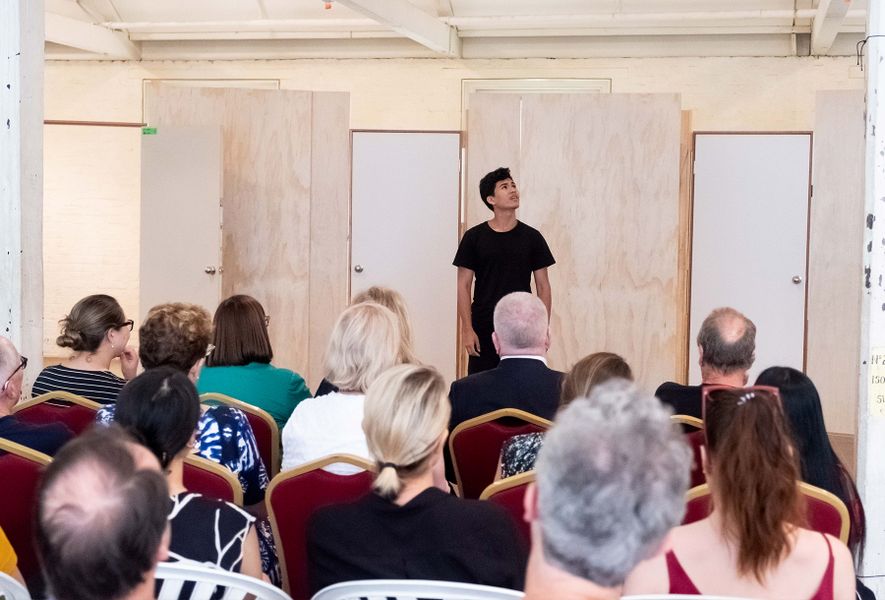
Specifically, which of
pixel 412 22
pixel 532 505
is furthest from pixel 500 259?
pixel 532 505

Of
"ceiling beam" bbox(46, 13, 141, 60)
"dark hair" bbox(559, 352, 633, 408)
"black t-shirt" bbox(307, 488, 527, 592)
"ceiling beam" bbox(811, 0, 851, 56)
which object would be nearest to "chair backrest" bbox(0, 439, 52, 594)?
"black t-shirt" bbox(307, 488, 527, 592)

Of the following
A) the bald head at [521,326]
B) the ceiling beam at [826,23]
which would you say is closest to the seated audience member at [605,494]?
the bald head at [521,326]

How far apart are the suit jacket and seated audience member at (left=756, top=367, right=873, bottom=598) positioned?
3.62ft

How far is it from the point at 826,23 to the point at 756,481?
7259mm

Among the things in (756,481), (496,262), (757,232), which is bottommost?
(756,481)

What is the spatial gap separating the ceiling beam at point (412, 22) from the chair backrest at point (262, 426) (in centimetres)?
456

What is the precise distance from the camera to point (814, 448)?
2.53 m

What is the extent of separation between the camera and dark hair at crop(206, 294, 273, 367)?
3828 millimetres

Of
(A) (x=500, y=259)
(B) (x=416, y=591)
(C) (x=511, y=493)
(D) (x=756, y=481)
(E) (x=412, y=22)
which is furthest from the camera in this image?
(E) (x=412, y=22)

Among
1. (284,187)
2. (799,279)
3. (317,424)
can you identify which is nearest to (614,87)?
(799,279)

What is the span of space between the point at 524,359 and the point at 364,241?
407cm

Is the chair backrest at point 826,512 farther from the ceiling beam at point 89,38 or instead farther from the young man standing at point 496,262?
the ceiling beam at point 89,38

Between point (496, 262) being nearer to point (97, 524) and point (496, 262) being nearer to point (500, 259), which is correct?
point (500, 259)

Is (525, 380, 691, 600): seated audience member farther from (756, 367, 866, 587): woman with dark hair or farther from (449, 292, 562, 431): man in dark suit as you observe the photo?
(449, 292, 562, 431): man in dark suit
